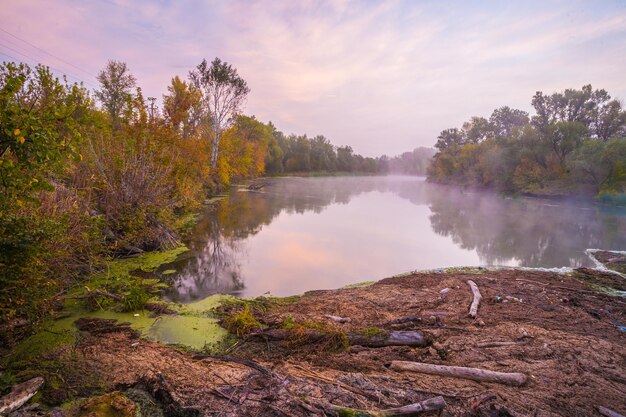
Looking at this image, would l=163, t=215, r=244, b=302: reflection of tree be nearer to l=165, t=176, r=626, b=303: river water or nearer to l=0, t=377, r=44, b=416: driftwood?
l=165, t=176, r=626, b=303: river water

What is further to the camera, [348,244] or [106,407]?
[348,244]

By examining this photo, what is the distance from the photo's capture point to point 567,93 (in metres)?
42.3

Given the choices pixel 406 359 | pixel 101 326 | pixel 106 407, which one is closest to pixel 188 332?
pixel 101 326

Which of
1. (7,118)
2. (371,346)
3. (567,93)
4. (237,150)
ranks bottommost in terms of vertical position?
(371,346)

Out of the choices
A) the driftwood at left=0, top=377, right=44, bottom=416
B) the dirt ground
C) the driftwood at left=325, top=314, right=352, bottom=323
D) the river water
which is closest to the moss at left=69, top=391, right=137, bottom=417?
the dirt ground

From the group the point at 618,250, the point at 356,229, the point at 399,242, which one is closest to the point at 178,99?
the point at 356,229

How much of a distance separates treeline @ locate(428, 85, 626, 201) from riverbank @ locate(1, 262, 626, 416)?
31.3 metres

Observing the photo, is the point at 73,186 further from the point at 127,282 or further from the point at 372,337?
the point at 372,337

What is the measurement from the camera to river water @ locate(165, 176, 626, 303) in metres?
9.21

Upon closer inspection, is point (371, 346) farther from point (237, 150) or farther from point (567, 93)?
point (567, 93)

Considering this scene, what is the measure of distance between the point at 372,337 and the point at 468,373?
1.45 metres

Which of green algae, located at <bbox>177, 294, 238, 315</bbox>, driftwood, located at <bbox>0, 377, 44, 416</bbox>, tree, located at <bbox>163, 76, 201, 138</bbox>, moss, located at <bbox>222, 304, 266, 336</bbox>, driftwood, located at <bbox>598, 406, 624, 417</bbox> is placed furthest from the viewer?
tree, located at <bbox>163, 76, 201, 138</bbox>

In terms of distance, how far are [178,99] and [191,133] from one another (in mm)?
4438

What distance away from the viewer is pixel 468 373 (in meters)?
Answer: 4.20
